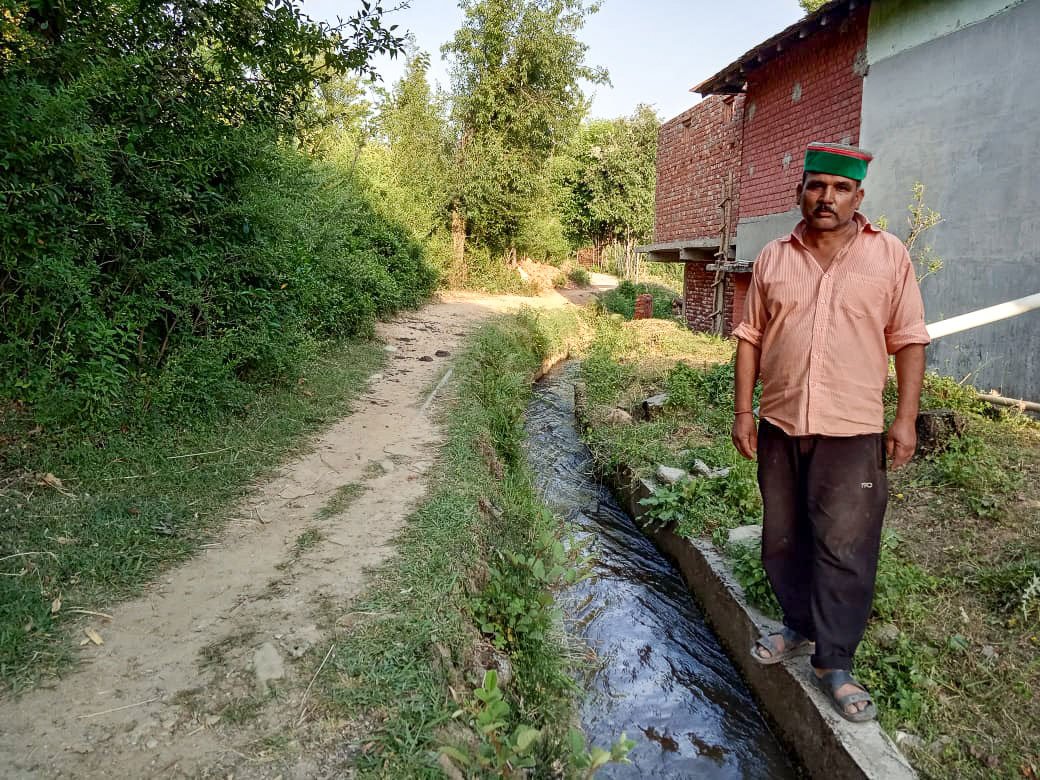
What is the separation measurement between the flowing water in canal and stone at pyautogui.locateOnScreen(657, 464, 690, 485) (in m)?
0.56

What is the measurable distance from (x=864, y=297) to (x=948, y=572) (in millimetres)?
2153

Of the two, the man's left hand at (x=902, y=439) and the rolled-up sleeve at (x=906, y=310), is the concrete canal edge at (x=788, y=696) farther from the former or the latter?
the rolled-up sleeve at (x=906, y=310)

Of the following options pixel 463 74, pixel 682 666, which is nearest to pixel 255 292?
pixel 682 666

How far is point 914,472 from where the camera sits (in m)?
4.90

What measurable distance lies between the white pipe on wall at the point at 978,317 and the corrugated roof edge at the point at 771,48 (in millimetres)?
5556

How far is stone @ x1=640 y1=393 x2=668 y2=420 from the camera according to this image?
764 cm

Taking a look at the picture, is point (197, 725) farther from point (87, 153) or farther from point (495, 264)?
point (495, 264)

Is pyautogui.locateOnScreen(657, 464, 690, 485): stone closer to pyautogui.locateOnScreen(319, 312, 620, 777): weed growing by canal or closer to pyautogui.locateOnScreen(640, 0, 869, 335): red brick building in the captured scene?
pyautogui.locateOnScreen(319, 312, 620, 777): weed growing by canal

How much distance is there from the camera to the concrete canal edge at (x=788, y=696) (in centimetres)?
259

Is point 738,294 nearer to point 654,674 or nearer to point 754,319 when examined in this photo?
point 654,674

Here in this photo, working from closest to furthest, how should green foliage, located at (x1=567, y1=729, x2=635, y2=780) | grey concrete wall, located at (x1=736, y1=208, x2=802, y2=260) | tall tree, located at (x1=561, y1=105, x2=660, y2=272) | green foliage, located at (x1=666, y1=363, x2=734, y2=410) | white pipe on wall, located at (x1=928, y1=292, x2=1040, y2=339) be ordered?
green foliage, located at (x1=567, y1=729, x2=635, y2=780) < white pipe on wall, located at (x1=928, y1=292, x2=1040, y2=339) < green foliage, located at (x1=666, y1=363, x2=734, y2=410) < grey concrete wall, located at (x1=736, y1=208, x2=802, y2=260) < tall tree, located at (x1=561, y1=105, x2=660, y2=272)

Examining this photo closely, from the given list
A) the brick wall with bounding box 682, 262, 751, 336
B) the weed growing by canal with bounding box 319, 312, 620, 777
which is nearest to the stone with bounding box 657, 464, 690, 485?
the weed growing by canal with bounding box 319, 312, 620, 777

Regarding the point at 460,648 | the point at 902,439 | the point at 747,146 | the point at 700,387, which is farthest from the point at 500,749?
the point at 747,146

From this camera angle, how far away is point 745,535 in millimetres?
4434
